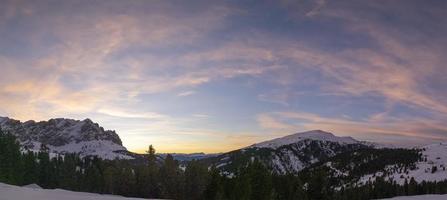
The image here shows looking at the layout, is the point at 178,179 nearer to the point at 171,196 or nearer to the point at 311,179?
the point at 171,196

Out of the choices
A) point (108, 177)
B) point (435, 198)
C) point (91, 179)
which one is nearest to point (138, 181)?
point (108, 177)

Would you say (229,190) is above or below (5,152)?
below

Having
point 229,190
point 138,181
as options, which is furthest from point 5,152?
point 229,190

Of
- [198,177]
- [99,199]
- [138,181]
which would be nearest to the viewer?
[99,199]

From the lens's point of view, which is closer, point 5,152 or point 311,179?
point 311,179

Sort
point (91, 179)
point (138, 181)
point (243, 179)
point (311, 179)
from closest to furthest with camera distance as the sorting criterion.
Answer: point (243, 179)
point (311, 179)
point (138, 181)
point (91, 179)

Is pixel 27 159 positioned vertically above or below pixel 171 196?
above

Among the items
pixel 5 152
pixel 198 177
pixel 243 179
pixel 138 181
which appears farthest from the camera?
pixel 138 181

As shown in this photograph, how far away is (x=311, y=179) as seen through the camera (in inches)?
4254

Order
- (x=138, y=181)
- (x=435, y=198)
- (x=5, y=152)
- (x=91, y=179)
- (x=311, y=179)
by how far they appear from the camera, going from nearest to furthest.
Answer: (x=435, y=198) < (x=311, y=179) < (x=5, y=152) < (x=138, y=181) < (x=91, y=179)

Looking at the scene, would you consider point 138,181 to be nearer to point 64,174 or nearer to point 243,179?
point 64,174

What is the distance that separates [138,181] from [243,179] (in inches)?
2751

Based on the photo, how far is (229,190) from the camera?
103 meters

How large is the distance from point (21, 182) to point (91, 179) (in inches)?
1598
